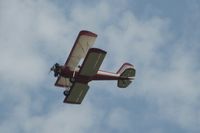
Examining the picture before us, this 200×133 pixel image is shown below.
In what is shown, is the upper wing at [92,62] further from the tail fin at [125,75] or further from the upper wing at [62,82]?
the tail fin at [125,75]

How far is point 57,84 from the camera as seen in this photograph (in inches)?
2457

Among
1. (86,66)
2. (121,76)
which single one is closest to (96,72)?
(86,66)

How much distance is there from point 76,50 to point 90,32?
2.41 metres

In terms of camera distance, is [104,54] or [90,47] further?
[90,47]

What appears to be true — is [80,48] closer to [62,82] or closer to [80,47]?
[80,47]

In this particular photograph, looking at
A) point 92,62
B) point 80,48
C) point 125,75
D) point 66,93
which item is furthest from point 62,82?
point 92,62

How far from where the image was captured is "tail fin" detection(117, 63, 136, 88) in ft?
204

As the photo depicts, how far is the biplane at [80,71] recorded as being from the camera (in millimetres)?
56344

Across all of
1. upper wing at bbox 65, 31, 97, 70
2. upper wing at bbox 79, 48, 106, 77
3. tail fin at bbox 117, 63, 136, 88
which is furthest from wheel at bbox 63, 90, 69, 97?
tail fin at bbox 117, 63, 136, 88

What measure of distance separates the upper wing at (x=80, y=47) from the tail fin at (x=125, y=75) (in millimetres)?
4032

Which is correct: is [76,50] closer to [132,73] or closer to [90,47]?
[90,47]

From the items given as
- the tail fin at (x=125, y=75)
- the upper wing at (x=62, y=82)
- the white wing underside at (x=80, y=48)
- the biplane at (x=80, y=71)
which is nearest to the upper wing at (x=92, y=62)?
the biplane at (x=80, y=71)

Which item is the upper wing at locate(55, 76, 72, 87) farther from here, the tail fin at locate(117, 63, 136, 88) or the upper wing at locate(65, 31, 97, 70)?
the tail fin at locate(117, 63, 136, 88)

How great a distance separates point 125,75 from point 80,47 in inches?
203
